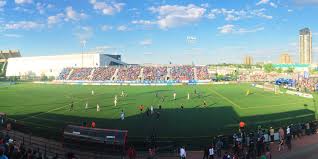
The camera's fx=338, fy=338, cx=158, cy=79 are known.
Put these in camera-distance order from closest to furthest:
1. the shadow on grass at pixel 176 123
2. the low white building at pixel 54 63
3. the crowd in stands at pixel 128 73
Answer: the shadow on grass at pixel 176 123
the crowd in stands at pixel 128 73
the low white building at pixel 54 63

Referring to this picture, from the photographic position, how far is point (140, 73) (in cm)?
11588

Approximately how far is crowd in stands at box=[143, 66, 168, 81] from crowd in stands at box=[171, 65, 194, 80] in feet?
10.3

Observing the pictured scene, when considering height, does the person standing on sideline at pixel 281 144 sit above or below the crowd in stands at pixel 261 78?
below

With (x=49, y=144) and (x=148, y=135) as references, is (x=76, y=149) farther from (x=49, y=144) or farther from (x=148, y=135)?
(x=148, y=135)

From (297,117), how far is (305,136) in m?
8.48

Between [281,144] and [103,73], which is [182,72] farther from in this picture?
[281,144]

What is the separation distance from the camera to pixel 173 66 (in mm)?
121625

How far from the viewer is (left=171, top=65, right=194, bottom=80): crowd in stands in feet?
356

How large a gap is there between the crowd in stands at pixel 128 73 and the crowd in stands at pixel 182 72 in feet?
40.6

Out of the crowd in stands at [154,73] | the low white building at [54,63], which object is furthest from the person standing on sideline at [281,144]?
the low white building at [54,63]

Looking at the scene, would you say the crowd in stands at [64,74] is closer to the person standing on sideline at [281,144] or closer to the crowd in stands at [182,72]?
the crowd in stands at [182,72]

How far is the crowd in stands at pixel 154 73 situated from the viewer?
4416 inches

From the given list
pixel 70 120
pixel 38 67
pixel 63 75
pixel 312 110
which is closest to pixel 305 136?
pixel 312 110

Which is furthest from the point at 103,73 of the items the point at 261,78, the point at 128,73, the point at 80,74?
the point at 261,78
